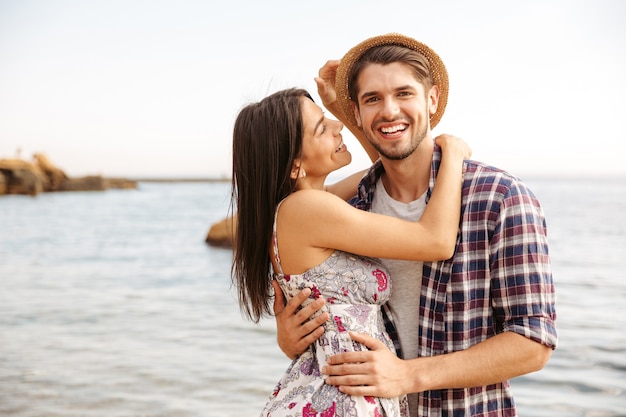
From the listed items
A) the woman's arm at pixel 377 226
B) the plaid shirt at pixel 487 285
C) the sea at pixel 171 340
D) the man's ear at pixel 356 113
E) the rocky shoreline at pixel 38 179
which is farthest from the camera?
the rocky shoreline at pixel 38 179

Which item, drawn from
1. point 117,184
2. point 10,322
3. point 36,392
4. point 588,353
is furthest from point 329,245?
point 117,184

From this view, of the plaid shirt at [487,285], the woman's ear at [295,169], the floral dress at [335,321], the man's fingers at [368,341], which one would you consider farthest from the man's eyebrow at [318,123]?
the man's fingers at [368,341]

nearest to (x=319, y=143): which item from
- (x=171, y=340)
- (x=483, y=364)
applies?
(x=483, y=364)

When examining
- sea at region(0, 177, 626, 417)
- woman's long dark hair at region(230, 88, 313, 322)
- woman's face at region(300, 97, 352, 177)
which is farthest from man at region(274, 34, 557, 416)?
sea at region(0, 177, 626, 417)

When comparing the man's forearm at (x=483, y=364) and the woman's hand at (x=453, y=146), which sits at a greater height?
the woman's hand at (x=453, y=146)

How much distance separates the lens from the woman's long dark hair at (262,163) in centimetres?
257

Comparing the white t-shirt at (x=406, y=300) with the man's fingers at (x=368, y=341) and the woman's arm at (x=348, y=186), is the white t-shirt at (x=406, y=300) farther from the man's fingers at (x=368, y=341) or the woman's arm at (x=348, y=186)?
the woman's arm at (x=348, y=186)

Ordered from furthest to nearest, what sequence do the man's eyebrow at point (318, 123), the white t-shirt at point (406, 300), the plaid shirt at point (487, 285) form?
the man's eyebrow at point (318, 123) < the white t-shirt at point (406, 300) < the plaid shirt at point (487, 285)

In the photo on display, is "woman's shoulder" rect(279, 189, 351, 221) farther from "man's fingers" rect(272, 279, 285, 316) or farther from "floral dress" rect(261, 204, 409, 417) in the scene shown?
"man's fingers" rect(272, 279, 285, 316)

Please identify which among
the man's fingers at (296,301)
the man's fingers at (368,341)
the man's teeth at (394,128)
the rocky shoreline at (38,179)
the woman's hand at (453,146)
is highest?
the man's teeth at (394,128)

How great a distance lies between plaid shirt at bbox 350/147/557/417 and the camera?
2.18m

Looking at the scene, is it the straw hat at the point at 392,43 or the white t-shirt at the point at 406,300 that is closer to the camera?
the white t-shirt at the point at 406,300

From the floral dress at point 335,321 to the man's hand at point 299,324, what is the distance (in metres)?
0.03

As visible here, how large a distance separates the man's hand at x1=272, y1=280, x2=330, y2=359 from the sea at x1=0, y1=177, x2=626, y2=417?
779 mm
